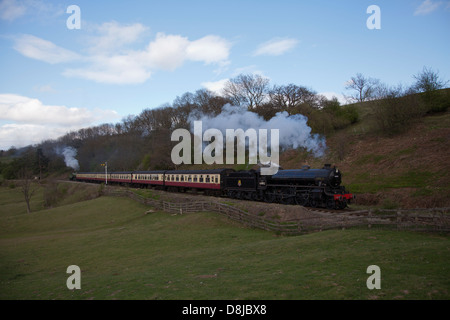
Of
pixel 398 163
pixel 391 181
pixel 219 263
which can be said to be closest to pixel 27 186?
pixel 219 263

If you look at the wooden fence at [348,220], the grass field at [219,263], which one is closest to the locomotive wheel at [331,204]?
the wooden fence at [348,220]

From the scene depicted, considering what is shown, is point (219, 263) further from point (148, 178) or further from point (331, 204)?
point (148, 178)

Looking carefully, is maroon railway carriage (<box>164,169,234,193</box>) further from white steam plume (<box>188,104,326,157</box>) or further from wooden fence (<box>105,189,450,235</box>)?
white steam plume (<box>188,104,326,157</box>)

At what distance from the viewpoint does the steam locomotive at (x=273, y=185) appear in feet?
68.6

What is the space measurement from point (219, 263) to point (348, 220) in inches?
286

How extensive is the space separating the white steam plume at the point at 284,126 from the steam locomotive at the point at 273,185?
7.22 m

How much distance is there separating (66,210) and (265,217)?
77.4 ft

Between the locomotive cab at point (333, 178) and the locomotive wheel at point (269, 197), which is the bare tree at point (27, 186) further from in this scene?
the locomotive cab at point (333, 178)

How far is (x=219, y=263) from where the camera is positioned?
11.5 metres

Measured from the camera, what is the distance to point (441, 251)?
9.43 m

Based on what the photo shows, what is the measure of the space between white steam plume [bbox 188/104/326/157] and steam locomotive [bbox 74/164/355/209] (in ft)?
23.7

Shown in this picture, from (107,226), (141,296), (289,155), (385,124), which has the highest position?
(385,124)
